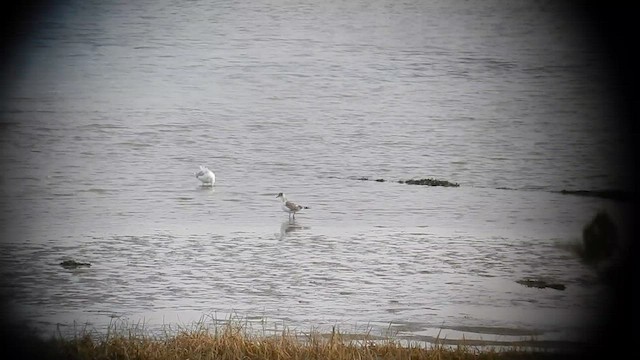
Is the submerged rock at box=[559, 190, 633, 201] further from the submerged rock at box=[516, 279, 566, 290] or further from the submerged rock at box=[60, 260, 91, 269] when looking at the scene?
the submerged rock at box=[60, 260, 91, 269]

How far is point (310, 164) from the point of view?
14.9m

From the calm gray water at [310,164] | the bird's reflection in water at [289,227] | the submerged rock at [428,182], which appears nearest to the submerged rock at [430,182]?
the submerged rock at [428,182]

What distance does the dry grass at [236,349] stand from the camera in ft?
20.4

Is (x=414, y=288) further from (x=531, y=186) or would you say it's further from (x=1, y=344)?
(x=531, y=186)

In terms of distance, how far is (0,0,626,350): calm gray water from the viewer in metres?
8.48

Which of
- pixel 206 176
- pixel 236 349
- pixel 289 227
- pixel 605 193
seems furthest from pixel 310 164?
pixel 236 349

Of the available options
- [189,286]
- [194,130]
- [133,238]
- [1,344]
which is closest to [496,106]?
[194,130]

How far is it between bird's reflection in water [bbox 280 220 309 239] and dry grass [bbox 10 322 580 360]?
13.6ft

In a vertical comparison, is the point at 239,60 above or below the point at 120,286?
above

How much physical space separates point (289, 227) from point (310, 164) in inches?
153

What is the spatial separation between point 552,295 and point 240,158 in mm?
7436

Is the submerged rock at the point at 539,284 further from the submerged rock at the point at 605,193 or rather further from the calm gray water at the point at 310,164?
the submerged rock at the point at 605,193

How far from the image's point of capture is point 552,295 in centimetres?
862

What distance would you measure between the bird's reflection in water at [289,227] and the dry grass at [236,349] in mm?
4132
